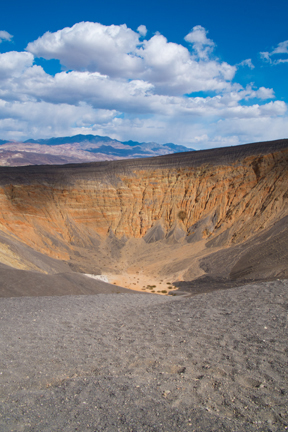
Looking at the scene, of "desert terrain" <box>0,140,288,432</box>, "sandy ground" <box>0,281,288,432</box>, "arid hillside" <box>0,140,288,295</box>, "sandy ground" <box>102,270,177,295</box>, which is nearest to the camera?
"sandy ground" <box>0,281,288,432</box>

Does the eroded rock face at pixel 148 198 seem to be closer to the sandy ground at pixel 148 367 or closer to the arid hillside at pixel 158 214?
the arid hillside at pixel 158 214

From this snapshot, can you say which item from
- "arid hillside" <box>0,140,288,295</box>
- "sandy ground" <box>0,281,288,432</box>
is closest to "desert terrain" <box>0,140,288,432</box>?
"sandy ground" <box>0,281,288,432</box>

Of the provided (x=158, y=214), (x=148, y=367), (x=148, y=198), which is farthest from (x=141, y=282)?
(x=148, y=367)

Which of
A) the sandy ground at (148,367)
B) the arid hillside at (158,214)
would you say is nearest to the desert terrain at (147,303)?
the sandy ground at (148,367)

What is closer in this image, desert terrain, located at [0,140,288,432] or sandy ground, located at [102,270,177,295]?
desert terrain, located at [0,140,288,432]

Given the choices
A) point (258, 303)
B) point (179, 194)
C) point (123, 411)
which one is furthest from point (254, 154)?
point (123, 411)

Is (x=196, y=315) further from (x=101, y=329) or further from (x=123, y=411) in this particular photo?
(x=123, y=411)

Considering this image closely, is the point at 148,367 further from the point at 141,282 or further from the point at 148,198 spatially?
the point at 148,198

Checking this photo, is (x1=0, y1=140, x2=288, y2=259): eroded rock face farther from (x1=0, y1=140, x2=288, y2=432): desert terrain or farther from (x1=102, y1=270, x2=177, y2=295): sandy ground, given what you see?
(x1=102, y1=270, x2=177, y2=295): sandy ground
